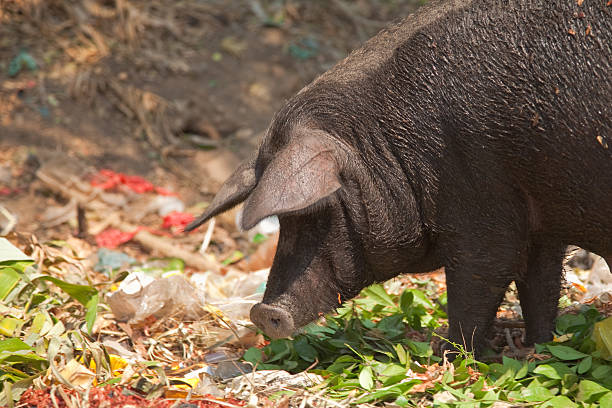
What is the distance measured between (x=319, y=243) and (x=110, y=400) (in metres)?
1.19

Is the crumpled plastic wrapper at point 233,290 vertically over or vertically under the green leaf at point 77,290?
over

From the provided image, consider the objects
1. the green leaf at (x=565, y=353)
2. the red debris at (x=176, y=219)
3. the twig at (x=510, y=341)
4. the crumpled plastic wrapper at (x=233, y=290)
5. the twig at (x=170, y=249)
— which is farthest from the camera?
the red debris at (x=176, y=219)

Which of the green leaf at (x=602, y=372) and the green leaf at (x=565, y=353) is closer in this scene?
the green leaf at (x=602, y=372)

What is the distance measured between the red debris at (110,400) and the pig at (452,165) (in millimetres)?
575

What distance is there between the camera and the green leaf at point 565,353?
11.6ft

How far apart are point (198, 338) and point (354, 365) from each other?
1012 millimetres

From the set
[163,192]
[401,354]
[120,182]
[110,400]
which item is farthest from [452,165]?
[120,182]

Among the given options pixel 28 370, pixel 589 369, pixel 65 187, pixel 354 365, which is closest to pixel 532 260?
pixel 589 369

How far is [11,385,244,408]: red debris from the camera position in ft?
10.4

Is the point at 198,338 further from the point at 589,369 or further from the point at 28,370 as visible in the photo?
the point at 589,369

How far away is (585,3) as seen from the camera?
3281 mm

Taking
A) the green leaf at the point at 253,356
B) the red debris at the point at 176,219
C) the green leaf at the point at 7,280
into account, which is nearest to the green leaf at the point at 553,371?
the green leaf at the point at 253,356

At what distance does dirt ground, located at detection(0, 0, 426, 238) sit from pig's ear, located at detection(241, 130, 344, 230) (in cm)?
374

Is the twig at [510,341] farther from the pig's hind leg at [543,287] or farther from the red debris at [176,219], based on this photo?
the red debris at [176,219]
